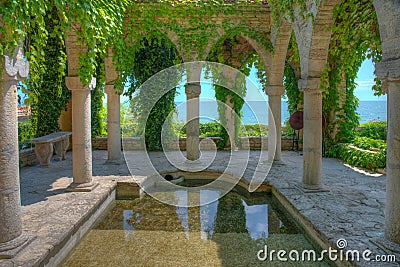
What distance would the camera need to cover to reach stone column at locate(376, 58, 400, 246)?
3164 millimetres

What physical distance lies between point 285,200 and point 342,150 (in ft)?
15.0

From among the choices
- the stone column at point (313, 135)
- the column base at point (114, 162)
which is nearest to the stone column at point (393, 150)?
the stone column at point (313, 135)

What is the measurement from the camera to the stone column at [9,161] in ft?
10.3

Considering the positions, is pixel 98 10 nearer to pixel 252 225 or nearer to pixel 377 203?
pixel 252 225

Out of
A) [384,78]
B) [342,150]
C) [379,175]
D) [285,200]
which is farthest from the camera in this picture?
[342,150]

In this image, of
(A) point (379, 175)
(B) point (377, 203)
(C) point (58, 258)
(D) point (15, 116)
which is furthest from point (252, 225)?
(A) point (379, 175)

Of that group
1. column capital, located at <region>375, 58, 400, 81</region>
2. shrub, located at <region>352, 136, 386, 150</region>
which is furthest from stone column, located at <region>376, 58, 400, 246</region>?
shrub, located at <region>352, 136, 386, 150</region>

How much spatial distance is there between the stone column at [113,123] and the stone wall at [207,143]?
2685 mm

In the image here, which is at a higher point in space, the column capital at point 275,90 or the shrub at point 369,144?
the column capital at point 275,90

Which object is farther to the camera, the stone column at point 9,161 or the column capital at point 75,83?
the column capital at point 75,83

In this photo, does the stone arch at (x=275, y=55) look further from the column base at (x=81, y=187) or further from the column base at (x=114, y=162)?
the column base at (x=81, y=187)

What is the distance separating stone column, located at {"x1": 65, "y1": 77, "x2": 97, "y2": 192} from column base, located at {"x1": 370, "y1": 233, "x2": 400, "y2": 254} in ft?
13.9

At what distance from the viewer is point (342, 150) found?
9.03 m

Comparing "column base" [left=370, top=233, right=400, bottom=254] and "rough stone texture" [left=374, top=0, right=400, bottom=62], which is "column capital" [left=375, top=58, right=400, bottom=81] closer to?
"rough stone texture" [left=374, top=0, right=400, bottom=62]
